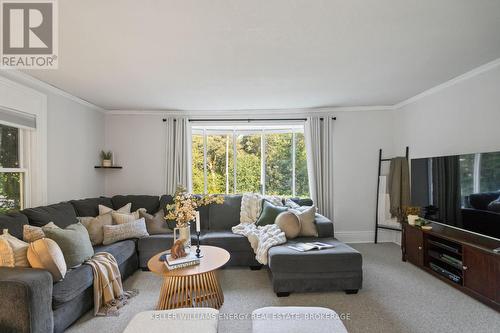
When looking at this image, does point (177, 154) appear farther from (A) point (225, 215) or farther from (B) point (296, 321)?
(B) point (296, 321)

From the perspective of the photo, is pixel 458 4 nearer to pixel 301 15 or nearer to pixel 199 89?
pixel 301 15

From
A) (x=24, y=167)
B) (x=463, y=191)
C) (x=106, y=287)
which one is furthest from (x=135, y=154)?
(x=463, y=191)

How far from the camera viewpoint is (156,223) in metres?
3.72

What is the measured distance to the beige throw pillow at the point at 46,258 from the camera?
201cm

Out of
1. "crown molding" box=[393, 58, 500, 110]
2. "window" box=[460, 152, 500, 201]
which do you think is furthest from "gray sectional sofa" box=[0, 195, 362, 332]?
"crown molding" box=[393, 58, 500, 110]

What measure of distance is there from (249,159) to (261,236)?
1861mm

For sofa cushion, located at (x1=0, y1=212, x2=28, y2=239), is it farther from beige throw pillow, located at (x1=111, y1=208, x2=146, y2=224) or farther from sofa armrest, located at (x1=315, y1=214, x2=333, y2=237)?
sofa armrest, located at (x1=315, y1=214, x2=333, y2=237)

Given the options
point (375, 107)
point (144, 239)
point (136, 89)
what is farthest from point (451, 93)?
point (144, 239)

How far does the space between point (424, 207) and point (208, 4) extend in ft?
11.7

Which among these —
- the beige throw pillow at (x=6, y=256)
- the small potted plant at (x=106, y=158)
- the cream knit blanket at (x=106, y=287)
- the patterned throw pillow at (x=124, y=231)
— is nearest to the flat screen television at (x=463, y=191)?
the cream knit blanket at (x=106, y=287)

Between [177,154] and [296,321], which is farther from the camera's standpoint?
[177,154]

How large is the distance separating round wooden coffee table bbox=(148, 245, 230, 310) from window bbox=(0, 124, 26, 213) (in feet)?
6.20

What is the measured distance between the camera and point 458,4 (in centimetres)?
172

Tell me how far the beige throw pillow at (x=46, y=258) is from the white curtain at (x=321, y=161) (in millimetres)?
3650
